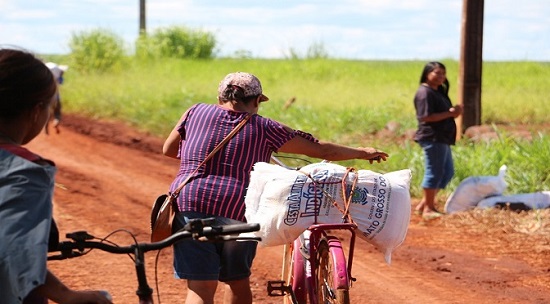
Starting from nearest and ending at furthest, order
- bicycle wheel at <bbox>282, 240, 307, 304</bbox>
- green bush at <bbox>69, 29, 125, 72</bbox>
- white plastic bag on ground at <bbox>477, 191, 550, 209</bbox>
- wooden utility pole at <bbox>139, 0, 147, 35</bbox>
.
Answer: bicycle wheel at <bbox>282, 240, 307, 304</bbox> < white plastic bag on ground at <bbox>477, 191, 550, 209</bbox> < green bush at <bbox>69, 29, 125, 72</bbox> < wooden utility pole at <bbox>139, 0, 147, 35</bbox>

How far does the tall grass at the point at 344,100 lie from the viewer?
12555 mm

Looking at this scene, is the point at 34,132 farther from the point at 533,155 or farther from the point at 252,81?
the point at 533,155

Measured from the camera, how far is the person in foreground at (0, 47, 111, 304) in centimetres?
304

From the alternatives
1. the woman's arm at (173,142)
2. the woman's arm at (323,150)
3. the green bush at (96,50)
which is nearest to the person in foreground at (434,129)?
the woman's arm at (323,150)

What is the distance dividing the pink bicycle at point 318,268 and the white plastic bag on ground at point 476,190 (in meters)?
4.97

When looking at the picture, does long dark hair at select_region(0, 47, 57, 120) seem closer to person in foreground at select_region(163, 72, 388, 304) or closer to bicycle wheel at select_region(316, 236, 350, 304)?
person in foreground at select_region(163, 72, 388, 304)

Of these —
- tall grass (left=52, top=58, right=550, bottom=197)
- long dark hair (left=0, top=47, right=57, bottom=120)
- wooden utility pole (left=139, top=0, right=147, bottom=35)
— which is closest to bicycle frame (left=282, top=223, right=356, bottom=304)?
long dark hair (left=0, top=47, right=57, bottom=120)

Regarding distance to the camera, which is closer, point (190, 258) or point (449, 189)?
point (190, 258)

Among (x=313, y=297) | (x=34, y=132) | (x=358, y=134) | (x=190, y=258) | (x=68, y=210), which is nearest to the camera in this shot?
(x=34, y=132)

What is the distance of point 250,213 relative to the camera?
542 centimetres

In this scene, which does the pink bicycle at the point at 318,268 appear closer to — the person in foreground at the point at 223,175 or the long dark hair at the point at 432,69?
the person in foreground at the point at 223,175

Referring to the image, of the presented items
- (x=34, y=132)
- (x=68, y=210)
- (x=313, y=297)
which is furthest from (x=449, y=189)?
(x=34, y=132)

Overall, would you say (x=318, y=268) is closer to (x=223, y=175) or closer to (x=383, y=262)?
(x=223, y=175)

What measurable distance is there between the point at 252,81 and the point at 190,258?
0.93 meters
